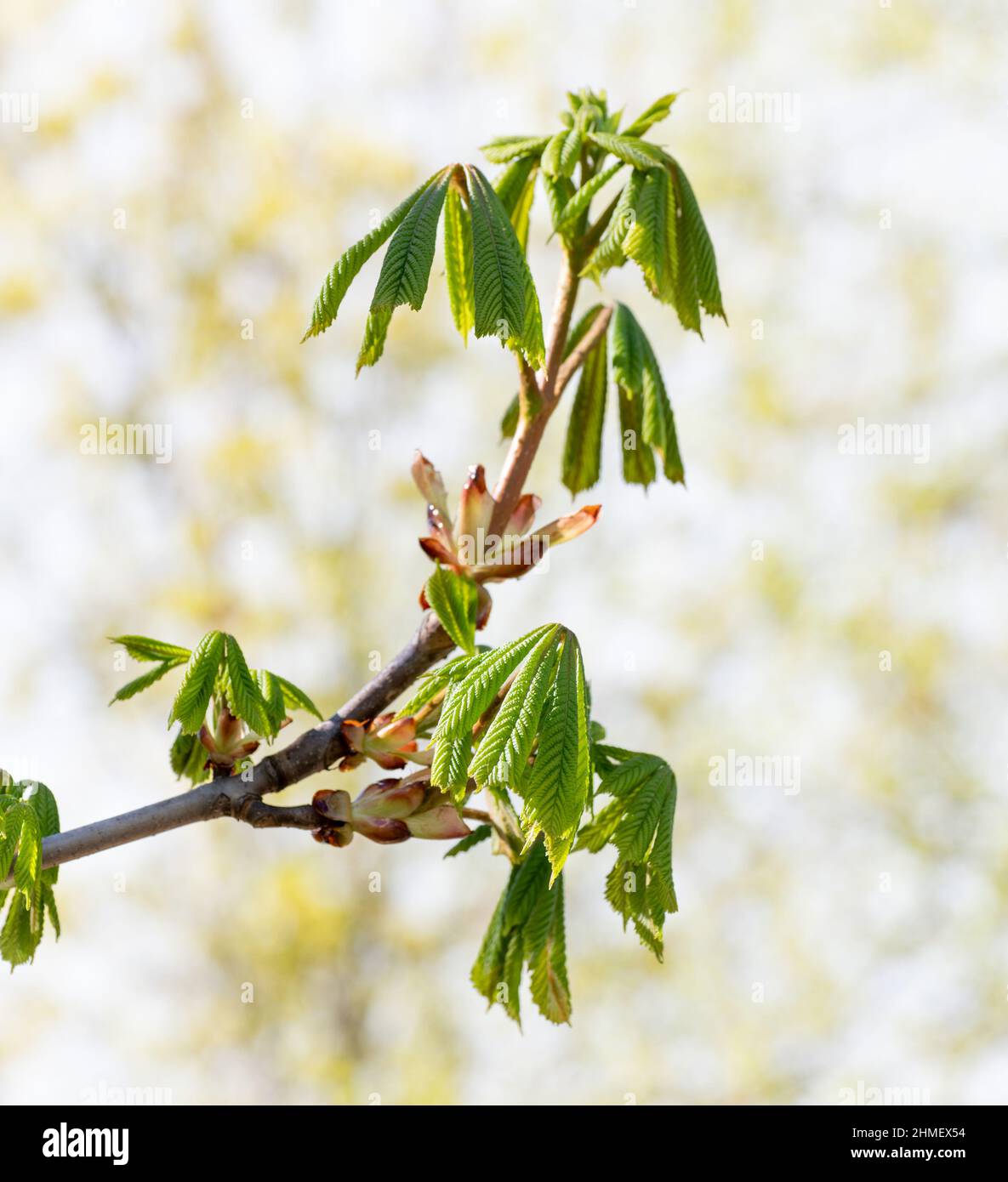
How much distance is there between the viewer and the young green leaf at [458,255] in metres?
0.78

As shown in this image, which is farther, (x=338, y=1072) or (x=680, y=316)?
(x=338, y=1072)

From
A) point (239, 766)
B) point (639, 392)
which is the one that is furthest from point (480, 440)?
point (239, 766)

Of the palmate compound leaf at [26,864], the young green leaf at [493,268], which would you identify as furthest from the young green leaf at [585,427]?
the palmate compound leaf at [26,864]

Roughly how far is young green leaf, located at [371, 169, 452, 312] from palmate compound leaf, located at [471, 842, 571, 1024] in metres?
0.37

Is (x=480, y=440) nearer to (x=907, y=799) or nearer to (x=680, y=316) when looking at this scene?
(x=907, y=799)

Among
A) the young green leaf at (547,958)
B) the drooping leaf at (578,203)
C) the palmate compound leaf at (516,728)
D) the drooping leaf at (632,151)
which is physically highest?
the drooping leaf at (632,151)

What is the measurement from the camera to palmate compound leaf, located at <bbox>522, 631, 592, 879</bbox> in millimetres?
648

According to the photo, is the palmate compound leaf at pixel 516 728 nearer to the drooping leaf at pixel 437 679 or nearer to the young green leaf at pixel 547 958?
the drooping leaf at pixel 437 679

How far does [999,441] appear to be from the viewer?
3555mm

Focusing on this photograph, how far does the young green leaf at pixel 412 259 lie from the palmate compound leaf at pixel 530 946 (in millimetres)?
374

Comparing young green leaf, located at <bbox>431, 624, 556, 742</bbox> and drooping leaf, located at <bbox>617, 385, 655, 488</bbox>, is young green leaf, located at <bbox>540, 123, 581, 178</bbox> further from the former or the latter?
young green leaf, located at <bbox>431, 624, 556, 742</bbox>

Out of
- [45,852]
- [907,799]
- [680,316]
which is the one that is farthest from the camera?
[907,799]

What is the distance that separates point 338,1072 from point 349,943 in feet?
1.13

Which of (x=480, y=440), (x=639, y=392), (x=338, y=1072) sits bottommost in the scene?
(x=338, y=1072)
